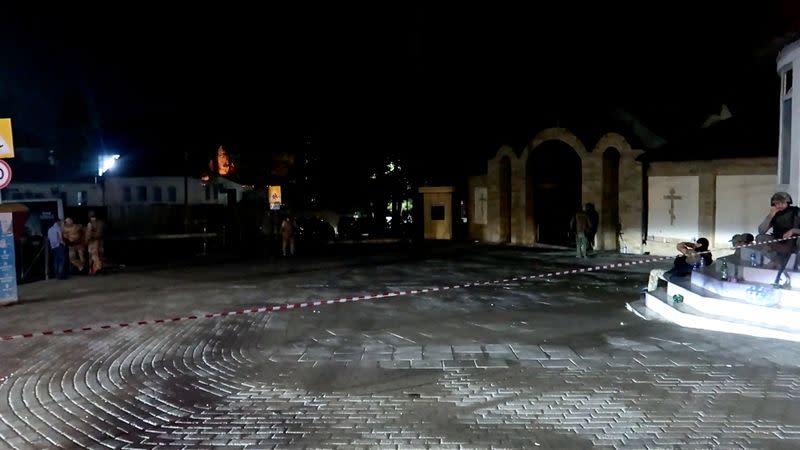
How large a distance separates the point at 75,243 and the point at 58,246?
1292mm

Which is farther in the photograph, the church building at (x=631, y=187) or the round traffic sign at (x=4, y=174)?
the church building at (x=631, y=187)

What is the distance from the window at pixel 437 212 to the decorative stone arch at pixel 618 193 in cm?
853

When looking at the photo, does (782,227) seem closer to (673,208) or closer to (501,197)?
(673,208)

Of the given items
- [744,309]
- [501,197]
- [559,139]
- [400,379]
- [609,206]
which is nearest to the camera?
[400,379]

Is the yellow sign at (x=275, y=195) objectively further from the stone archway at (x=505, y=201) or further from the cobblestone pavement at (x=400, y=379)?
the cobblestone pavement at (x=400, y=379)

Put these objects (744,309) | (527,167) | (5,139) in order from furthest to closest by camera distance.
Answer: (527,167), (5,139), (744,309)

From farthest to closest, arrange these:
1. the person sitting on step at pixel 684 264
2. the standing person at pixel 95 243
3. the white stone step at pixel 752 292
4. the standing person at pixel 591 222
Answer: the standing person at pixel 591 222 < the standing person at pixel 95 243 < the person sitting on step at pixel 684 264 < the white stone step at pixel 752 292

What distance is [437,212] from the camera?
30203 millimetres

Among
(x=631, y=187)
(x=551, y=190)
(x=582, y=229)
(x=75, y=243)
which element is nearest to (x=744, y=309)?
(x=582, y=229)

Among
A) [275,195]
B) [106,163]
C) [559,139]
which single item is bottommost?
[275,195]

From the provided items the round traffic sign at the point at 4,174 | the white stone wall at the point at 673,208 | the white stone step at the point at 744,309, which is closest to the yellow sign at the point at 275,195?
the white stone wall at the point at 673,208

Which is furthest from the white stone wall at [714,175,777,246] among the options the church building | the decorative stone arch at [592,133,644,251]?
the decorative stone arch at [592,133,644,251]

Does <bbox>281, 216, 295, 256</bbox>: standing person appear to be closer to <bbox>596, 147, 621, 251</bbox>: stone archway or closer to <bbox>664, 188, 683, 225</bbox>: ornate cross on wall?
<bbox>596, 147, 621, 251</bbox>: stone archway

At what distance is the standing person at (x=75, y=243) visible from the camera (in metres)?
18.8
